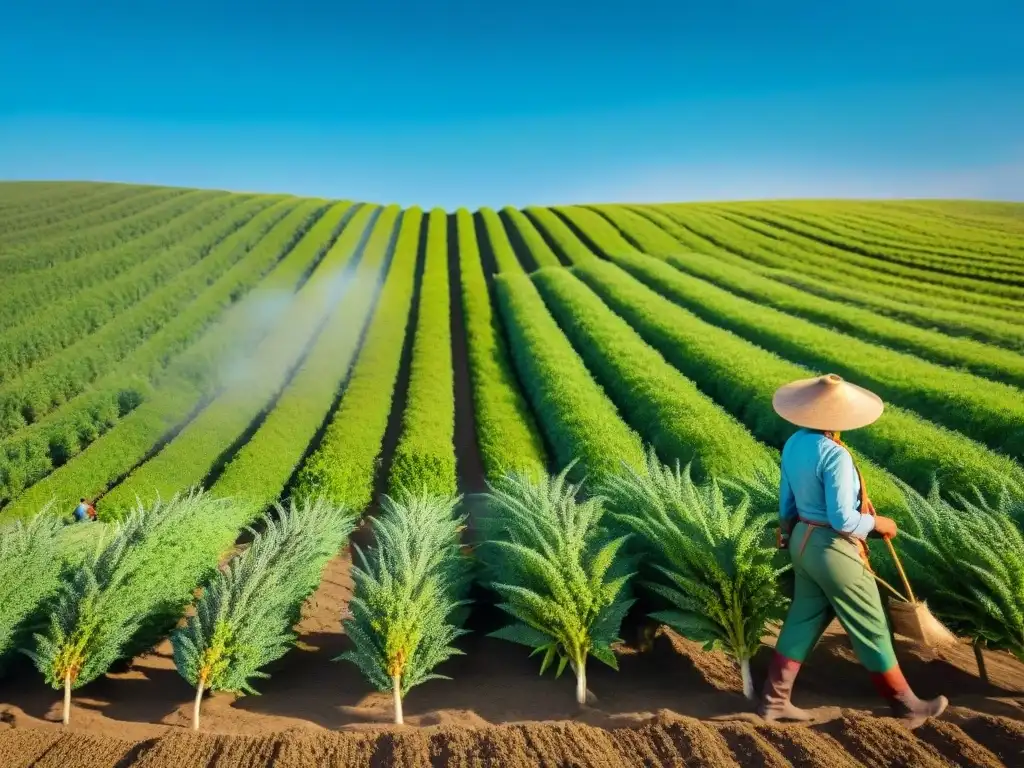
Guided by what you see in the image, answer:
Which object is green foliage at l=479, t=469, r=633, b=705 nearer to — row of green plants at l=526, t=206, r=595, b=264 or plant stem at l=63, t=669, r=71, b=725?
plant stem at l=63, t=669, r=71, b=725

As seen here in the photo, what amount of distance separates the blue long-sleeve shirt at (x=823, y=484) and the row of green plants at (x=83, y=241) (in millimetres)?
35604

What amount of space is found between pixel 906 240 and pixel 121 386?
41668 millimetres

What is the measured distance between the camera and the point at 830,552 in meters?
5.04

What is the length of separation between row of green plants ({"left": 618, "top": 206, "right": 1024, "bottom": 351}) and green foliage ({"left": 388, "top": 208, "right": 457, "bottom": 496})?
1553 centimetres

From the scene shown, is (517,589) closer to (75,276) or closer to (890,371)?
(890,371)

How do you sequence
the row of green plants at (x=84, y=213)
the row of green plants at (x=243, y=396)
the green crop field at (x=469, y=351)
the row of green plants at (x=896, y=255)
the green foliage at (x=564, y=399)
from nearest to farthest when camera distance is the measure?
1. the green foliage at (x=564, y=399)
2. the green crop field at (x=469, y=351)
3. the row of green plants at (x=243, y=396)
4. the row of green plants at (x=896, y=255)
5. the row of green plants at (x=84, y=213)

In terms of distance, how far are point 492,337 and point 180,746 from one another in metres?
21.9

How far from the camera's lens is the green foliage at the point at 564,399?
14180mm

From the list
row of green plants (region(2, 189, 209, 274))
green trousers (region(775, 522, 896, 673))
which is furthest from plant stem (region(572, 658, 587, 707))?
row of green plants (region(2, 189, 209, 274))

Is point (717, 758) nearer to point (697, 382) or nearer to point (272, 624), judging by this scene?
point (272, 624)

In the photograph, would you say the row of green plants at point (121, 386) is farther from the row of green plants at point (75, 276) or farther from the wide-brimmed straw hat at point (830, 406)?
the wide-brimmed straw hat at point (830, 406)

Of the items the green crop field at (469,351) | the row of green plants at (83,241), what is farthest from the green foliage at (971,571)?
the row of green plants at (83,241)

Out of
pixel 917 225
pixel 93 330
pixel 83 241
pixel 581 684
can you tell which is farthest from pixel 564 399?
pixel 917 225

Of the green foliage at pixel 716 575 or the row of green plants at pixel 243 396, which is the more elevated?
the green foliage at pixel 716 575
